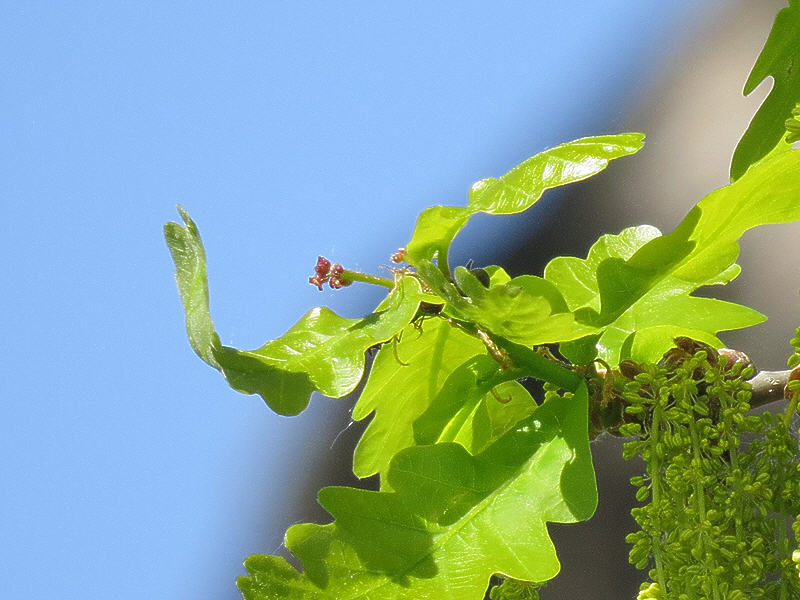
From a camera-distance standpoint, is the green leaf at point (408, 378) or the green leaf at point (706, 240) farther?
the green leaf at point (408, 378)

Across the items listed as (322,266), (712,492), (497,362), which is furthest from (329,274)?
(712,492)

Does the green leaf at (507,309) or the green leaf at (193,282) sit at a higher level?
the green leaf at (193,282)

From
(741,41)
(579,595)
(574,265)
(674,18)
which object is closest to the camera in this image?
(574,265)

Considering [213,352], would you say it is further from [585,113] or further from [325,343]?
[585,113]

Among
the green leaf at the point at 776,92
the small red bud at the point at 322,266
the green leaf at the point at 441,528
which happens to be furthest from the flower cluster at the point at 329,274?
the green leaf at the point at 776,92

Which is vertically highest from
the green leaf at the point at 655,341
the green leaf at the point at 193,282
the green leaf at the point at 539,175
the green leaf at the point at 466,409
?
the green leaf at the point at 193,282

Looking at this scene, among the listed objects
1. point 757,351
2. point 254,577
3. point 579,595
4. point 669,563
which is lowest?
point 579,595

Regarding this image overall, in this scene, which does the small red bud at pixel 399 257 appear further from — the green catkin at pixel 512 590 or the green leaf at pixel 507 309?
the green catkin at pixel 512 590

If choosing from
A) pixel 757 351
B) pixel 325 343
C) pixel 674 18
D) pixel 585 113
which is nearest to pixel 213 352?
pixel 325 343
